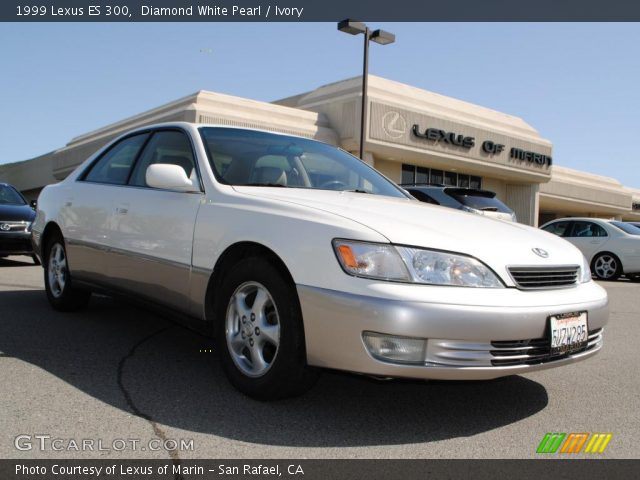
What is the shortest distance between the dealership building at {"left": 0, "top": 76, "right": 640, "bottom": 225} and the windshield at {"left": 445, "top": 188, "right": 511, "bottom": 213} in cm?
1070

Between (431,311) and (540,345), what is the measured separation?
630 mm

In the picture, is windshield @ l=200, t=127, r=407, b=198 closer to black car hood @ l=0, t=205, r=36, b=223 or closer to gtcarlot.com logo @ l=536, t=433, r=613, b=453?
gtcarlot.com logo @ l=536, t=433, r=613, b=453

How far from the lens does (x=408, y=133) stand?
2445cm

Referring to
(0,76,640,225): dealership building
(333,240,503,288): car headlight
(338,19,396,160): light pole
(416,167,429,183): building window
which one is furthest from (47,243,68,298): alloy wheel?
(416,167,429,183): building window

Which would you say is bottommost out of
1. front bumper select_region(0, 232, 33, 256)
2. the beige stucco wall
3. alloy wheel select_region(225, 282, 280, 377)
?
the beige stucco wall

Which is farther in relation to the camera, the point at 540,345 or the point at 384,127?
the point at 384,127

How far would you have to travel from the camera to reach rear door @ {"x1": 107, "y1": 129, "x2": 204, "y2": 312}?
12.3ft

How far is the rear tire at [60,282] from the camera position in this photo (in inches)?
209

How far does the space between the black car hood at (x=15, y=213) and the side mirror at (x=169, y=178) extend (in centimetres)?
770

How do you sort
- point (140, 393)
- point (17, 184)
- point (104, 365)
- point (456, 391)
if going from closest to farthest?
point (140, 393)
point (456, 391)
point (104, 365)
point (17, 184)

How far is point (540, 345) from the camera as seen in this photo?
2895 mm
